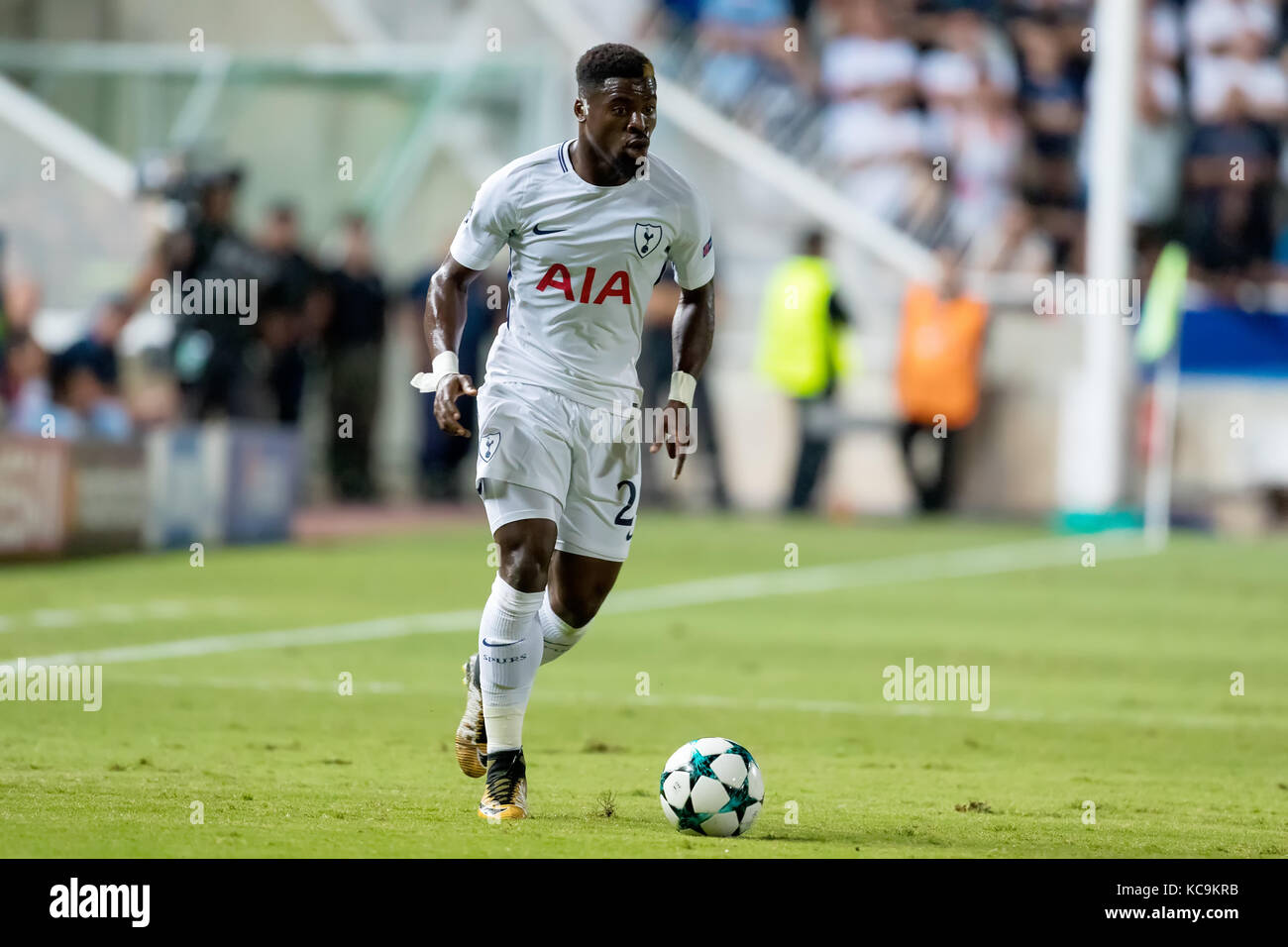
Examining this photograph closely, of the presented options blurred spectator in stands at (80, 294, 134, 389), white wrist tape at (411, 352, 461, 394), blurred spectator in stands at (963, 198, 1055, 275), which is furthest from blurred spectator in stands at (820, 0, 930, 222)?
Result: white wrist tape at (411, 352, 461, 394)

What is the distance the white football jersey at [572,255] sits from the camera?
7035 millimetres

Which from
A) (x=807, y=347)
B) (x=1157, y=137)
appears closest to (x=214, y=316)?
(x=807, y=347)

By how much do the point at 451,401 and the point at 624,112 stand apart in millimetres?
1056

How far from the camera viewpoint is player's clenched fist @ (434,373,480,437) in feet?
22.1

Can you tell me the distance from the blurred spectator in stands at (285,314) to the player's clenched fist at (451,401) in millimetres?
13151

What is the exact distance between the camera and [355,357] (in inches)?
875

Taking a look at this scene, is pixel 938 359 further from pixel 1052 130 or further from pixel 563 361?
pixel 563 361

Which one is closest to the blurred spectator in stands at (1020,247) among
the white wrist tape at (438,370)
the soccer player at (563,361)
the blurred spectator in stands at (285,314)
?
the blurred spectator in stands at (285,314)

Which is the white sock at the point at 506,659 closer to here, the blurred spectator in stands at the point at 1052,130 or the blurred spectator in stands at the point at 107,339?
the blurred spectator in stands at the point at 107,339

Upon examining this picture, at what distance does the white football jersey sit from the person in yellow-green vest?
47.1 ft

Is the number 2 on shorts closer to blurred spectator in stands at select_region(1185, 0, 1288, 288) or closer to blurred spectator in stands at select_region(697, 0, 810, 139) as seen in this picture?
blurred spectator in stands at select_region(1185, 0, 1288, 288)
